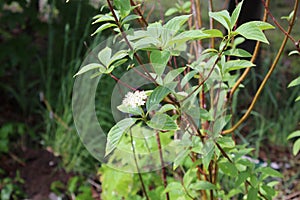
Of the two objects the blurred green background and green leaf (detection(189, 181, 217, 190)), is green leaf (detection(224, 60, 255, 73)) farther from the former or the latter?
the blurred green background

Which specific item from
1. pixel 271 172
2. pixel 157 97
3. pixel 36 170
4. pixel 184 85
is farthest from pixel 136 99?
pixel 36 170

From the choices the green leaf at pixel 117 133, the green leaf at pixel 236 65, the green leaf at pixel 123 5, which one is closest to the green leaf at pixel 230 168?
the green leaf at pixel 236 65

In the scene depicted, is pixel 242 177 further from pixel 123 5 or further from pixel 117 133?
pixel 123 5

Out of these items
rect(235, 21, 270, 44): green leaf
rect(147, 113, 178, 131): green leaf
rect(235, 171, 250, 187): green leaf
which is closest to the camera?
rect(235, 21, 270, 44): green leaf

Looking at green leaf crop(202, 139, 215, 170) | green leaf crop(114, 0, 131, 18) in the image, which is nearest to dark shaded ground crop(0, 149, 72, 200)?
green leaf crop(202, 139, 215, 170)

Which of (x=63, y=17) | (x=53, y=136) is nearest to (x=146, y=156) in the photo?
(x=53, y=136)

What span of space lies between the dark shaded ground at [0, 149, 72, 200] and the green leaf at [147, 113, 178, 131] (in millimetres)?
1419

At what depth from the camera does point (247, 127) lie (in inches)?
115

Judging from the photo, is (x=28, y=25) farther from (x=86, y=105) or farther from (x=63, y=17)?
(x=86, y=105)

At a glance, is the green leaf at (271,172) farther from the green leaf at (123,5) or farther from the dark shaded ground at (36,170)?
the dark shaded ground at (36,170)

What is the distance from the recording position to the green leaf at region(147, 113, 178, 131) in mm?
1004

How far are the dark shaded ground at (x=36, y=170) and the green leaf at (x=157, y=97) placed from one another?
1463 mm

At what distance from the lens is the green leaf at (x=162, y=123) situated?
1004 mm

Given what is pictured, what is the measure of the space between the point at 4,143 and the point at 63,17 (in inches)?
36.3
